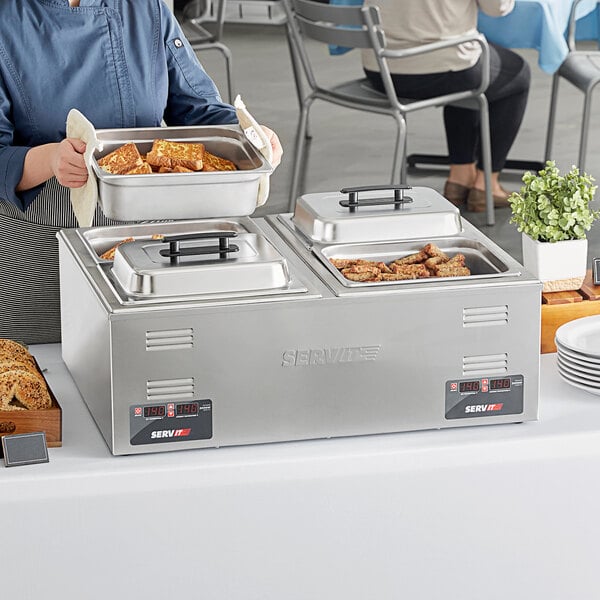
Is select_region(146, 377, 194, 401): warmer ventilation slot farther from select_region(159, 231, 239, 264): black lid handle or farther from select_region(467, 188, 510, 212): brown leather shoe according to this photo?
select_region(467, 188, 510, 212): brown leather shoe

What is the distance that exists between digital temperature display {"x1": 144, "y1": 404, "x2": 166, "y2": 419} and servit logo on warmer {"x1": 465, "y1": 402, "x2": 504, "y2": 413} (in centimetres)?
35

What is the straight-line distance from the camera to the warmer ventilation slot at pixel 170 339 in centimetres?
125

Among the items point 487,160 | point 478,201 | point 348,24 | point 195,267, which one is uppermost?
point 348,24

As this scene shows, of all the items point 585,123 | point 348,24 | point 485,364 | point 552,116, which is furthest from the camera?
point 552,116

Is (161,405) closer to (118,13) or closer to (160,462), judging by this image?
(160,462)

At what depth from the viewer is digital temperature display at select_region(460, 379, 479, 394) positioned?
1.36 meters

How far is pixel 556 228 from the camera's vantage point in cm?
172

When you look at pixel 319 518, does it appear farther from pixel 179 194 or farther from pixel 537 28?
pixel 537 28

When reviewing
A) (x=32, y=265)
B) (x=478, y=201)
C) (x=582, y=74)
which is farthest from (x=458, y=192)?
(x=32, y=265)

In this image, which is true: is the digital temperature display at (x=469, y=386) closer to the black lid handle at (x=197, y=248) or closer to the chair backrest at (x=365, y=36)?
the black lid handle at (x=197, y=248)

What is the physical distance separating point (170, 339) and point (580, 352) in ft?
1.75

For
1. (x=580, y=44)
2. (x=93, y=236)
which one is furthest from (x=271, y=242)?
(x=580, y=44)

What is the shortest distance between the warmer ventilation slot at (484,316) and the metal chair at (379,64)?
6.89ft

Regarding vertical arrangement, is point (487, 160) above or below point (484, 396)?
below
